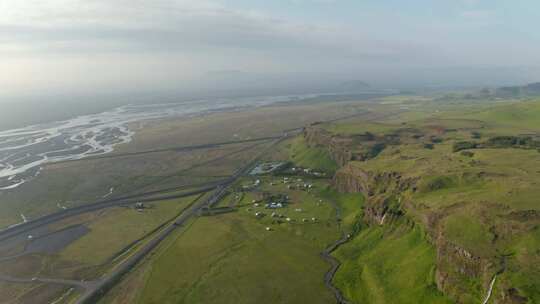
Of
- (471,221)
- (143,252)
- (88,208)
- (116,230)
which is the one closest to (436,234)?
(471,221)

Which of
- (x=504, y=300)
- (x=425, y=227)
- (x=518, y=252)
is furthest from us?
(x=425, y=227)

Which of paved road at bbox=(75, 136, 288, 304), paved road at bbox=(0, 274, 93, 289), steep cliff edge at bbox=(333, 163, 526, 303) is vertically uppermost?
steep cliff edge at bbox=(333, 163, 526, 303)

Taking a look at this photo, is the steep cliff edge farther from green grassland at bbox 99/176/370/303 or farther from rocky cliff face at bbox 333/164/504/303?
green grassland at bbox 99/176/370/303

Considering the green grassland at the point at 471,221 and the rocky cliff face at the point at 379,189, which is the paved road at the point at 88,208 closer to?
the rocky cliff face at the point at 379,189

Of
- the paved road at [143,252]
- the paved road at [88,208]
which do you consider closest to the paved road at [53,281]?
the paved road at [143,252]

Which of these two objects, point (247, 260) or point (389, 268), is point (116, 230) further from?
point (389, 268)

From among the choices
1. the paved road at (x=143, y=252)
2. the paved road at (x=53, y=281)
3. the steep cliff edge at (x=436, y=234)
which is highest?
the steep cliff edge at (x=436, y=234)

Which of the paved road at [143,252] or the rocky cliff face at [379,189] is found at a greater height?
the rocky cliff face at [379,189]

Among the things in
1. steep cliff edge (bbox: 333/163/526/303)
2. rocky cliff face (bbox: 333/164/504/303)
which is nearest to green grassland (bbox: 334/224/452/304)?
steep cliff edge (bbox: 333/163/526/303)

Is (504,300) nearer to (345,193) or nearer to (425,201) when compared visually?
(425,201)

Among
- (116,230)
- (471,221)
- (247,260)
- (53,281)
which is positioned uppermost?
(471,221)

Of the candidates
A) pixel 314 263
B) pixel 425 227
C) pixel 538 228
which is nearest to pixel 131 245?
pixel 314 263
